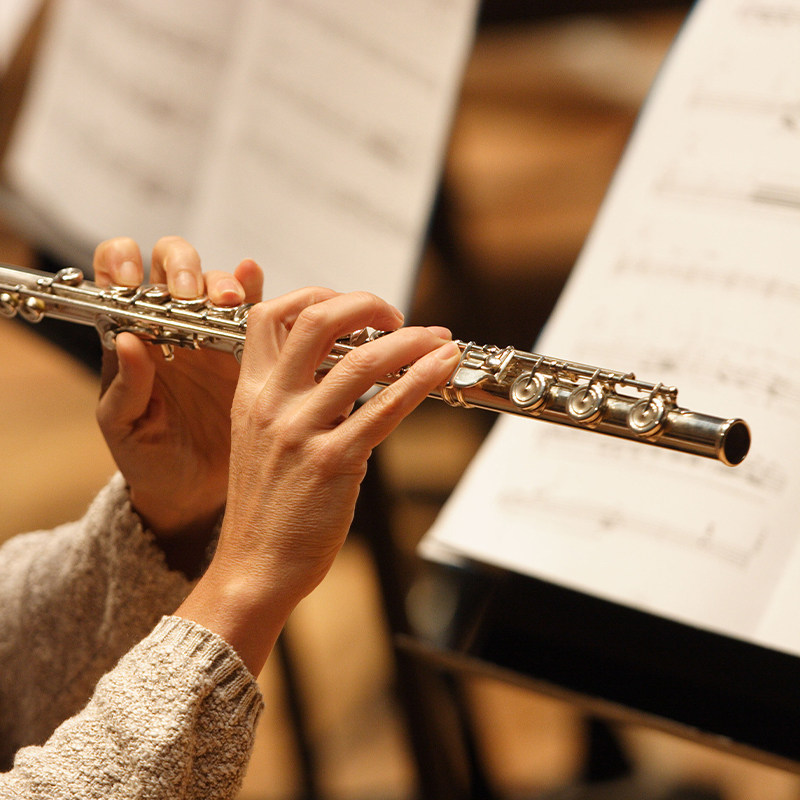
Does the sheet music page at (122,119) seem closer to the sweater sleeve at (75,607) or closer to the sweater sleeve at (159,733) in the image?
the sweater sleeve at (75,607)

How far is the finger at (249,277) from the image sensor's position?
73cm

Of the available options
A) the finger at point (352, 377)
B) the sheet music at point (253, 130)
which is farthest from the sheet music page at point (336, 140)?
the finger at point (352, 377)

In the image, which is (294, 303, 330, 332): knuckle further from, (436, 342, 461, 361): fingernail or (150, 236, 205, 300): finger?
(150, 236, 205, 300): finger

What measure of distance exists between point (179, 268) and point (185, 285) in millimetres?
25

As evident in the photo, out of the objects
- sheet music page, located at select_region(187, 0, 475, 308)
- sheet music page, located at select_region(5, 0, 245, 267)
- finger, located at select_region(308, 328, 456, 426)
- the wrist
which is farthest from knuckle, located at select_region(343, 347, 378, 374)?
sheet music page, located at select_region(5, 0, 245, 267)

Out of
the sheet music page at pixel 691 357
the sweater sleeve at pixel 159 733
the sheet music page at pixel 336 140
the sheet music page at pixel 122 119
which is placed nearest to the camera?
the sweater sleeve at pixel 159 733

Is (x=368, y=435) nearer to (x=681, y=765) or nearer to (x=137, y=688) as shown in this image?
(x=137, y=688)

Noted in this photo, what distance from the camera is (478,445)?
3.83ft

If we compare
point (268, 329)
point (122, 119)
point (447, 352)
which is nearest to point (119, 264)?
point (268, 329)

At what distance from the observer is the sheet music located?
3.58 ft

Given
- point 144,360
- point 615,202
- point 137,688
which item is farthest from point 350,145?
point 137,688

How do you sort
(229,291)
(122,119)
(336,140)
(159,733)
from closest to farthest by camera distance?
(159,733), (229,291), (336,140), (122,119)

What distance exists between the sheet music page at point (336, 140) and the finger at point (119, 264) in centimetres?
38

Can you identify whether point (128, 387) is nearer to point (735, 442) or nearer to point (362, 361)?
point (362, 361)
